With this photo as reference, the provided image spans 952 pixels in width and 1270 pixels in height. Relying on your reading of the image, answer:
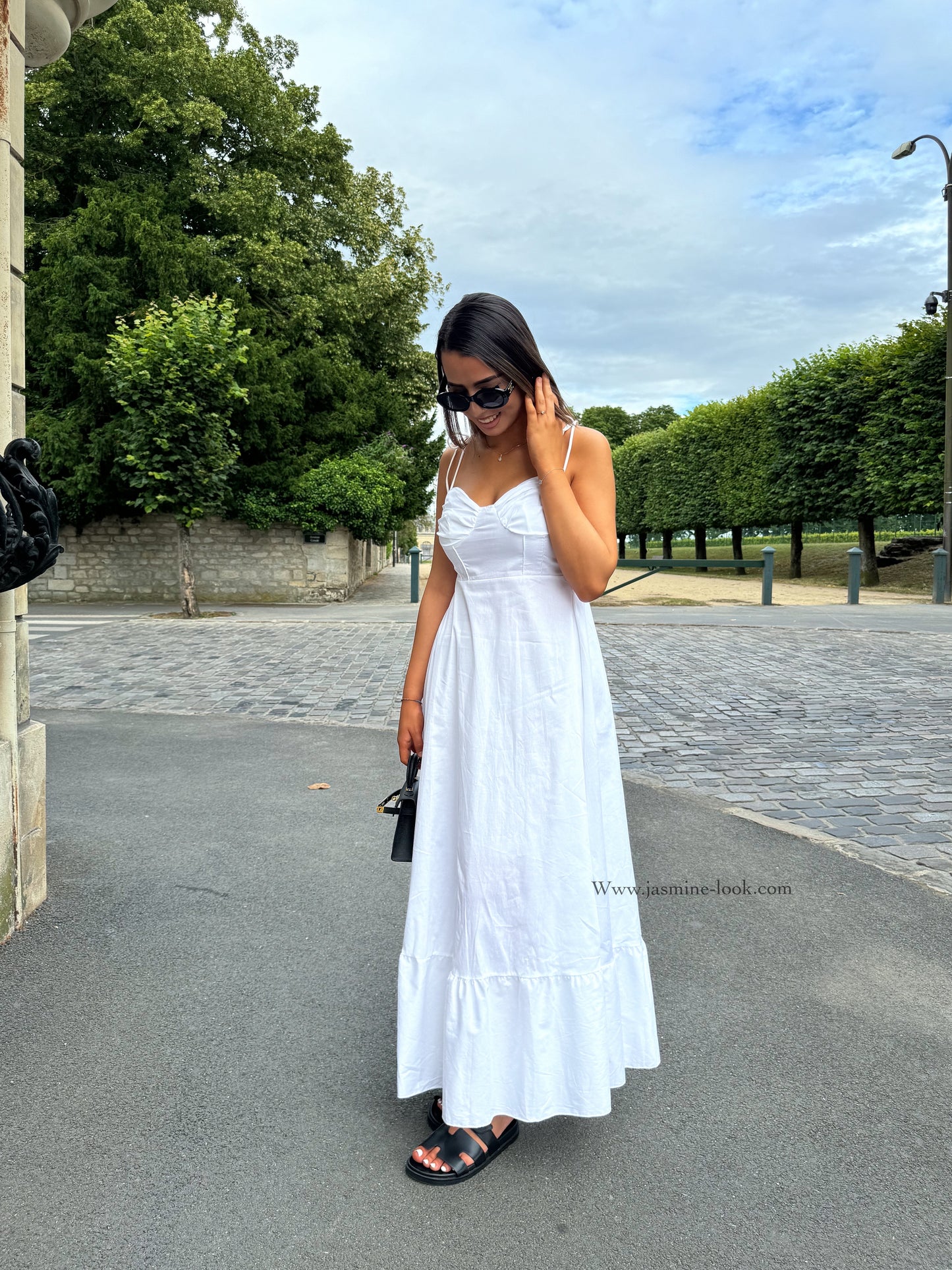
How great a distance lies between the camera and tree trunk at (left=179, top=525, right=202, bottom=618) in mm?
18547

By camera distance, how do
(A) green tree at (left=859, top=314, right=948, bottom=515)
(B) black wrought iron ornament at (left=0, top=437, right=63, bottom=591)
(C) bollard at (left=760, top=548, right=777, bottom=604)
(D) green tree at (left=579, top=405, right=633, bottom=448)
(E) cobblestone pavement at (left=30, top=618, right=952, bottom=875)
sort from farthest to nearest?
(D) green tree at (left=579, top=405, right=633, bottom=448)
(A) green tree at (left=859, top=314, right=948, bottom=515)
(C) bollard at (left=760, top=548, right=777, bottom=604)
(E) cobblestone pavement at (left=30, top=618, right=952, bottom=875)
(B) black wrought iron ornament at (left=0, top=437, right=63, bottom=591)

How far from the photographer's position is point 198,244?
2150cm

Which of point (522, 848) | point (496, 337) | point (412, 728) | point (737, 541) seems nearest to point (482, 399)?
point (496, 337)

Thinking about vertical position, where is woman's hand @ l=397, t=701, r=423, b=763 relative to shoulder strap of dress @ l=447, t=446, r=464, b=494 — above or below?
below

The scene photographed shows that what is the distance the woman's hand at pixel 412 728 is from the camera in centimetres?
243

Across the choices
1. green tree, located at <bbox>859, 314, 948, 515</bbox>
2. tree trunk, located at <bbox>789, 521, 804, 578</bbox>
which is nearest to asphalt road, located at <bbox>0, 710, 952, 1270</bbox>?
green tree, located at <bbox>859, 314, 948, 515</bbox>

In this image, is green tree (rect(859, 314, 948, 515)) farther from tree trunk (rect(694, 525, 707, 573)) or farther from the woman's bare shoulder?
the woman's bare shoulder

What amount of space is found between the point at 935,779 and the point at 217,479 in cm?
1578

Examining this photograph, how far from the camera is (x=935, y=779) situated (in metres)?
5.81

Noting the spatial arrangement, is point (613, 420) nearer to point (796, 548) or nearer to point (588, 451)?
point (796, 548)

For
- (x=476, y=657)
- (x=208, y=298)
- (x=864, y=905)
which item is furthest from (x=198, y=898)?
(x=208, y=298)

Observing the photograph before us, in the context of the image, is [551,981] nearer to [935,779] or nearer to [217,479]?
[935,779]

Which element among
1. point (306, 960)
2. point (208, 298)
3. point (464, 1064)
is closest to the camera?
point (464, 1064)

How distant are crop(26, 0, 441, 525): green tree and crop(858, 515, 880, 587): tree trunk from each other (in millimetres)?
14043
